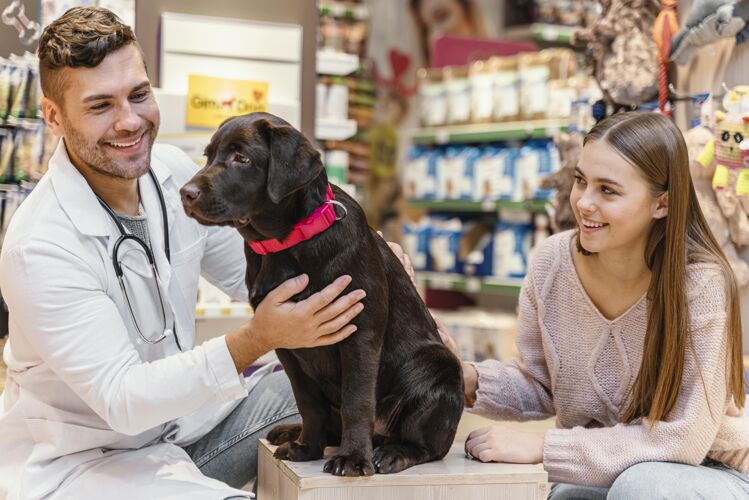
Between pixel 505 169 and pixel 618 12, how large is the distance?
1.91 m

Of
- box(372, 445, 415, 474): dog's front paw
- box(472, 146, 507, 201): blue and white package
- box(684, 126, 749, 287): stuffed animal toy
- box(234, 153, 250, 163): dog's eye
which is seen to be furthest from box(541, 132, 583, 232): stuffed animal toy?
box(234, 153, 250, 163): dog's eye

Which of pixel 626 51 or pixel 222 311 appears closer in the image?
pixel 222 311

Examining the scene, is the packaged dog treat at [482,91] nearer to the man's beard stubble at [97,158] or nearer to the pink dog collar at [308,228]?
the man's beard stubble at [97,158]

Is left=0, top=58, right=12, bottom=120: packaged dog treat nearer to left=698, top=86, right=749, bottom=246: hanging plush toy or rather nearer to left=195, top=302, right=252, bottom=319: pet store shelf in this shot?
left=195, top=302, right=252, bottom=319: pet store shelf

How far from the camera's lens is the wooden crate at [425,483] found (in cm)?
174

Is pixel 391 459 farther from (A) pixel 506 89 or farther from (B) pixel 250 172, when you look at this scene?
(A) pixel 506 89

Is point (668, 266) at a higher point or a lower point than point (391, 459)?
higher

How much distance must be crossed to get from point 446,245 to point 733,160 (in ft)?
10.7

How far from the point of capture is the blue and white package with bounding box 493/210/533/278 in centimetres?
Answer: 561

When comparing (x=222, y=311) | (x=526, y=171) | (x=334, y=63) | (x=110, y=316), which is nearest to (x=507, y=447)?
(x=110, y=316)

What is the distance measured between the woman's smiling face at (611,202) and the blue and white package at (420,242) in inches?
165

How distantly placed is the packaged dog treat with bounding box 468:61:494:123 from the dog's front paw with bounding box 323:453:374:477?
431 cm

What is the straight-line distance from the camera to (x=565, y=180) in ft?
12.8

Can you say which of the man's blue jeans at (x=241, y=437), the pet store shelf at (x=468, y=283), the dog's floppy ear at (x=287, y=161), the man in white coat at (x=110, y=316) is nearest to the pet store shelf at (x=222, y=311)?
the man's blue jeans at (x=241, y=437)
